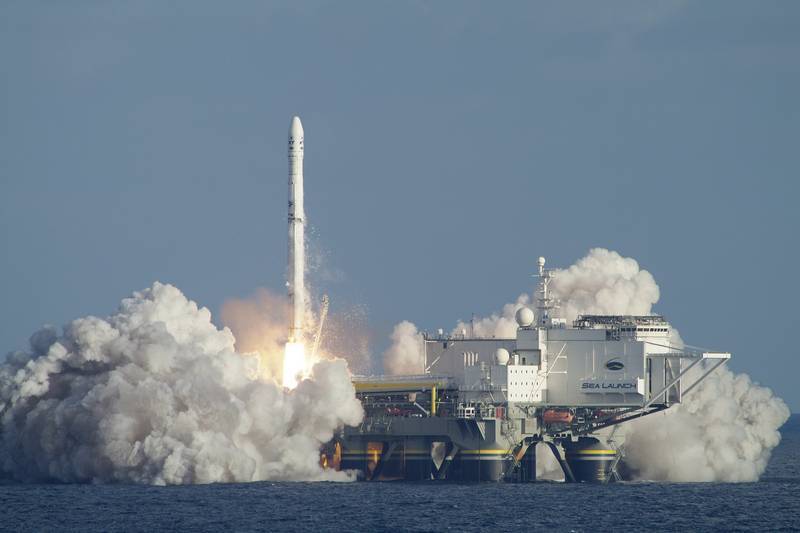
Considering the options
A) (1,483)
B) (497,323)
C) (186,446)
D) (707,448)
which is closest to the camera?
(186,446)

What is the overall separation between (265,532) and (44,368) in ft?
87.4

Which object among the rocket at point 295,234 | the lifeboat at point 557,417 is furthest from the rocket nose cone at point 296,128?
the lifeboat at point 557,417

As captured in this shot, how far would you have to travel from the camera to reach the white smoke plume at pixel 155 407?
370ft

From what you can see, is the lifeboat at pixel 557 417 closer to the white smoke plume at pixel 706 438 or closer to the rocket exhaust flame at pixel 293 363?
the white smoke plume at pixel 706 438

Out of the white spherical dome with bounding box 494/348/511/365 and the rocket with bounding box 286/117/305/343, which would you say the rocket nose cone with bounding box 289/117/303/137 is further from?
the white spherical dome with bounding box 494/348/511/365

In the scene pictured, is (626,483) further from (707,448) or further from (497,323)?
(497,323)

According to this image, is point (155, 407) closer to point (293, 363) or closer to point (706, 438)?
point (293, 363)

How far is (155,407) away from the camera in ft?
371

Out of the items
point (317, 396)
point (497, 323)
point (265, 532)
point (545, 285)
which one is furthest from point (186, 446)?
point (497, 323)

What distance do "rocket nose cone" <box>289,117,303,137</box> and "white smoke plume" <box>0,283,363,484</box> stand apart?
42.4 feet

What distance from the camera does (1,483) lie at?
11981cm

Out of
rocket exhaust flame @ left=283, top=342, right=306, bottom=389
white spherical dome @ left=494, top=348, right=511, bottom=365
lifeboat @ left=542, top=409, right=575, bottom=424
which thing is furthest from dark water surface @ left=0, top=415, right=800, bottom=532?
rocket exhaust flame @ left=283, top=342, right=306, bottom=389

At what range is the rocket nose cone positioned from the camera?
417 feet

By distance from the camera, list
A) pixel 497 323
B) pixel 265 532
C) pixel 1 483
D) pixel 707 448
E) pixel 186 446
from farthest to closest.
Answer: pixel 497 323 < pixel 707 448 < pixel 1 483 < pixel 186 446 < pixel 265 532
